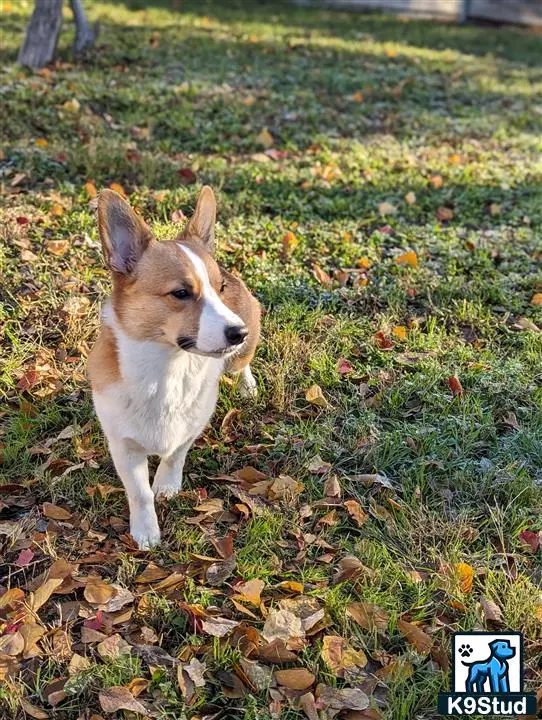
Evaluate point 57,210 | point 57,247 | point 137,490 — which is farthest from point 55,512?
point 57,210

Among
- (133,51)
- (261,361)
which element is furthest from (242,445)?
(133,51)

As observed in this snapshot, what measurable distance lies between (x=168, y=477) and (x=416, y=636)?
130 centimetres

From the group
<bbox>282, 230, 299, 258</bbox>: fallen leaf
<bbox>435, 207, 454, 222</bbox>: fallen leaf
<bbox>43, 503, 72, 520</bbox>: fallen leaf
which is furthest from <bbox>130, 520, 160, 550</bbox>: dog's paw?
<bbox>435, 207, 454, 222</bbox>: fallen leaf

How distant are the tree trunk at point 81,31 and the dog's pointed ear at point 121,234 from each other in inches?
267

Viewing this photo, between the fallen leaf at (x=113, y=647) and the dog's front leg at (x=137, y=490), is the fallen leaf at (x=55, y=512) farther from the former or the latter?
the fallen leaf at (x=113, y=647)

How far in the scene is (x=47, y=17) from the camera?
305 inches

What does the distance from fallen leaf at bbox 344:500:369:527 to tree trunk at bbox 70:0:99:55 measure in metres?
7.38

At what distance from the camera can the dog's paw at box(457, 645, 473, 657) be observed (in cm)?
263

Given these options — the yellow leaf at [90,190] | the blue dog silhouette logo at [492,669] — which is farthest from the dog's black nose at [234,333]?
the yellow leaf at [90,190]

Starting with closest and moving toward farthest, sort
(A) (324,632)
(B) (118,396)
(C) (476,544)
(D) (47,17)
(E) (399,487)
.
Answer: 1. (A) (324,632)
2. (B) (118,396)
3. (C) (476,544)
4. (E) (399,487)
5. (D) (47,17)

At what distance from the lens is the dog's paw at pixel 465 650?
2.63m

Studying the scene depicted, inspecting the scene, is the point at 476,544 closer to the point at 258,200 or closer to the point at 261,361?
the point at 261,361

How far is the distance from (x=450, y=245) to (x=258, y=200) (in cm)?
160

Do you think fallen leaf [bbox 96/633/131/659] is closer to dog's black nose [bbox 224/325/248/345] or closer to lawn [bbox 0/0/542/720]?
lawn [bbox 0/0/542/720]
